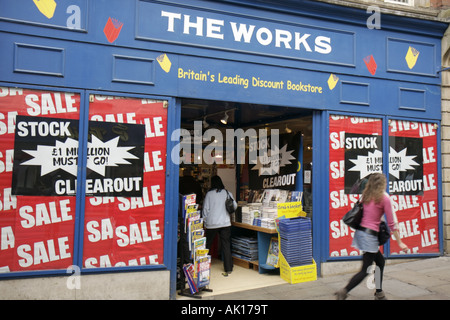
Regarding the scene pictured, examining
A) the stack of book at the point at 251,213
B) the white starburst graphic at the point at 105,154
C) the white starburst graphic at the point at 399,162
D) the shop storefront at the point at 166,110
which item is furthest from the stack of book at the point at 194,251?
the white starburst graphic at the point at 399,162

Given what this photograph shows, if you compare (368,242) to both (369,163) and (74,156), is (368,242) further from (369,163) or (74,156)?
(74,156)

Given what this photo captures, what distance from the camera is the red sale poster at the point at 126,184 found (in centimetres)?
523

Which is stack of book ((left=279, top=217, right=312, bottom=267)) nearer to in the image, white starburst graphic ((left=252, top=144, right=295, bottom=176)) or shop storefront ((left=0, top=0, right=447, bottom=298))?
shop storefront ((left=0, top=0, right=447, bottom=298))

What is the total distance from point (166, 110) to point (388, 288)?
443 cm

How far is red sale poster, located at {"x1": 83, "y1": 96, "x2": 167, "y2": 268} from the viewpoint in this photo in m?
5.23

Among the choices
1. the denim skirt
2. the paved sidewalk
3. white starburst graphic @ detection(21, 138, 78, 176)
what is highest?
white starburst graphic @ detection(21, 138, 78, 176)

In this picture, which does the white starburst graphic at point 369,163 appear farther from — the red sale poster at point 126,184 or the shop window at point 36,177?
the shop window at point 36,177

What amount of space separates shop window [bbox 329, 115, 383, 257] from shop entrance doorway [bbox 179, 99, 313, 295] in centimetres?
56

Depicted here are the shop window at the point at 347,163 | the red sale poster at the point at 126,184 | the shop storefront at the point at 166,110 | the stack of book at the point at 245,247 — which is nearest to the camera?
the shop storefront at the point at 166,110

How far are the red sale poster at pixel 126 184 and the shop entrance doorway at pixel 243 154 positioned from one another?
3.70 ft

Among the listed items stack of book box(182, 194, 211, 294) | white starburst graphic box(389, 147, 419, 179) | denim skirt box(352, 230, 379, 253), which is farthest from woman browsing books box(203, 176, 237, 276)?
white starburst graphic box(389, 147, 419, 179)

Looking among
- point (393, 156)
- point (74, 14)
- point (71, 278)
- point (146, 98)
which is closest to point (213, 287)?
point (71, 278)

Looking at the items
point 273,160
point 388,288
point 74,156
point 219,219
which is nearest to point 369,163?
point 273,160

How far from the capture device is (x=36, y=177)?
4.99 metres
